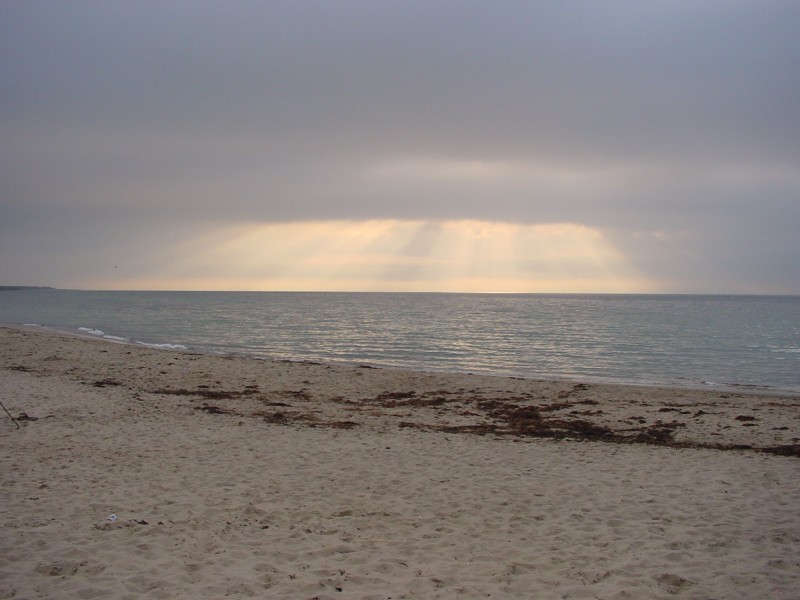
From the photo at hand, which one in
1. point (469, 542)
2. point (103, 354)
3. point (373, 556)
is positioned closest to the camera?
point (373, 556)

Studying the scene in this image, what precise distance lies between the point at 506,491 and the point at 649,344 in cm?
3920

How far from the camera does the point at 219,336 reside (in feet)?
152

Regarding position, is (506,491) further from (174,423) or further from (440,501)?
(174,423)

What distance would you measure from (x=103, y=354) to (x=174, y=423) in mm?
16409

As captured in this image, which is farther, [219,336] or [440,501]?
[219,336]

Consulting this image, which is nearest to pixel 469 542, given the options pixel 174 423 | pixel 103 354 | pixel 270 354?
pixel 174 423

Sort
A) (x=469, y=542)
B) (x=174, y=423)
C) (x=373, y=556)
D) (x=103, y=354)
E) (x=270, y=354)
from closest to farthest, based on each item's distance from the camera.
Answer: (x=373, y=556), (x=469, y=542), (x=174, y=423), (x=103, y=354), (x=270, y=354)

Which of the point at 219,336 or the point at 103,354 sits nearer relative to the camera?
the point at 103,354

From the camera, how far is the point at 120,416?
13.9 m

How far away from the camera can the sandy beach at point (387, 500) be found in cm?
589

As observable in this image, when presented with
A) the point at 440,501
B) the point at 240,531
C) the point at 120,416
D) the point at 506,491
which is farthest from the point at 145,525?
the point at 120,416

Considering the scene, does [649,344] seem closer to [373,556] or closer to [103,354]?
[103,354]

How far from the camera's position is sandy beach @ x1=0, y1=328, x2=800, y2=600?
5.89m

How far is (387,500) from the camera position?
8.51 meters
